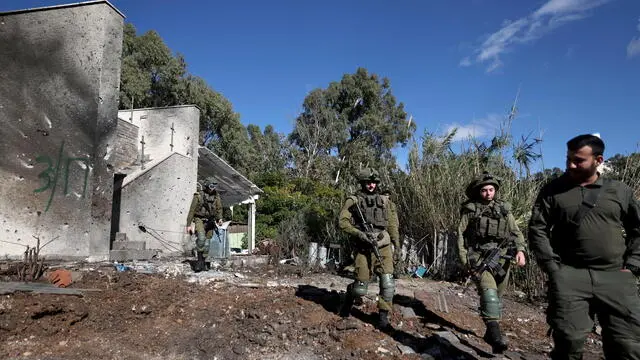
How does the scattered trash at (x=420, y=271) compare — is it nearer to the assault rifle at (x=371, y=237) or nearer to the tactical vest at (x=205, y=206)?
the assault rifle at (x=371, y=237)

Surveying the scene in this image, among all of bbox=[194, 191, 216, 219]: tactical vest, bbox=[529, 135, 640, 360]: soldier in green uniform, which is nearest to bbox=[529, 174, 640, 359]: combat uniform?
bbox=[529, 135, 640, 360]: soldier in green uniform

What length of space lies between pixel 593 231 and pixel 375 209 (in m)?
2.39

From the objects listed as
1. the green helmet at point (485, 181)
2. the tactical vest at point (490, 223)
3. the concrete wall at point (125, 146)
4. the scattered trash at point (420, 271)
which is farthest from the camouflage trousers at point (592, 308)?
the concrete wall at point (125, 146)

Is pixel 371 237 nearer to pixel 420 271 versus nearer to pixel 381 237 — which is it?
A: pixel 381 237

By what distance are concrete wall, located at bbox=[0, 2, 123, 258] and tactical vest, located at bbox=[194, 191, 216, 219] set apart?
1.81 m

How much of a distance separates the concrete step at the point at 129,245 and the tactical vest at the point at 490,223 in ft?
25.6

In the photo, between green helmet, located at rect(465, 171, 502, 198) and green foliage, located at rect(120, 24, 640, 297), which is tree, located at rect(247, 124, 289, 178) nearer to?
green foliage, located at rect(120, 24, 640, 297)

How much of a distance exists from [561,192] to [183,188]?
9.65 meters

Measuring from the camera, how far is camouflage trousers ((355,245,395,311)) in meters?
4.63

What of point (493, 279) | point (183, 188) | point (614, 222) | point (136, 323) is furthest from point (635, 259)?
point (183, 188)

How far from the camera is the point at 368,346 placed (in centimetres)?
416

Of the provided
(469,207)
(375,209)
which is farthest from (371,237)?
(469,207)

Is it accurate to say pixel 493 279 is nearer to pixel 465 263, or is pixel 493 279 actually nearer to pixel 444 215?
pixel 465 263

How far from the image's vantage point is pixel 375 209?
193 inches
